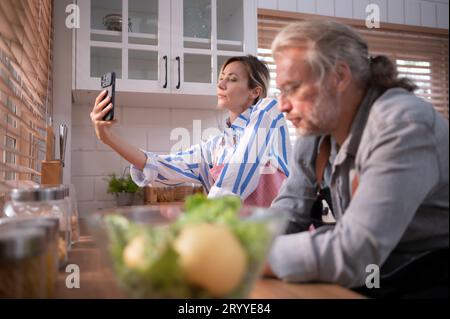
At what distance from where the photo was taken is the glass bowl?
0.41 m

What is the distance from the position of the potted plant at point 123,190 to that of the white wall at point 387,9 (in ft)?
4.75

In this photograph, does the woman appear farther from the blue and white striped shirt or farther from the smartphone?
the smartphone

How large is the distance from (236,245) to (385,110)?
51 cm

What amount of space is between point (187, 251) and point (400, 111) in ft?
1.75

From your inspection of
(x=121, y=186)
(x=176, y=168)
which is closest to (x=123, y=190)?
(x=121, y=186)

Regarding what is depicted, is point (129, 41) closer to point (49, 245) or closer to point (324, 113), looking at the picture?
point (324, 113)

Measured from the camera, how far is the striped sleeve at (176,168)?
1.85m

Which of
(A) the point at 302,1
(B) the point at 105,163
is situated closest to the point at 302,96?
(B) the point at 105,163

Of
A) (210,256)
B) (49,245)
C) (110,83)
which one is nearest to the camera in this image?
(210,256)

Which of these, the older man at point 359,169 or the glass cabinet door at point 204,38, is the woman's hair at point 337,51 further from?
the glass cabinet door at point 204,38

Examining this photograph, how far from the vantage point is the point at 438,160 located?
782mm

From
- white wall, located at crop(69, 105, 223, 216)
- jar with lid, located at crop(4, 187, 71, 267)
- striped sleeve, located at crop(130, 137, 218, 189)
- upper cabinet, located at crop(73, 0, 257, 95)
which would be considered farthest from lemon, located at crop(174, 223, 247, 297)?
white wall, located at crop(69, 105, 223, 216)

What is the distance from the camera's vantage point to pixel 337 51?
0.93 metres

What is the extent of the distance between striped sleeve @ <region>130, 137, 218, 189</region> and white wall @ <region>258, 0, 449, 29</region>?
1.40 metres
